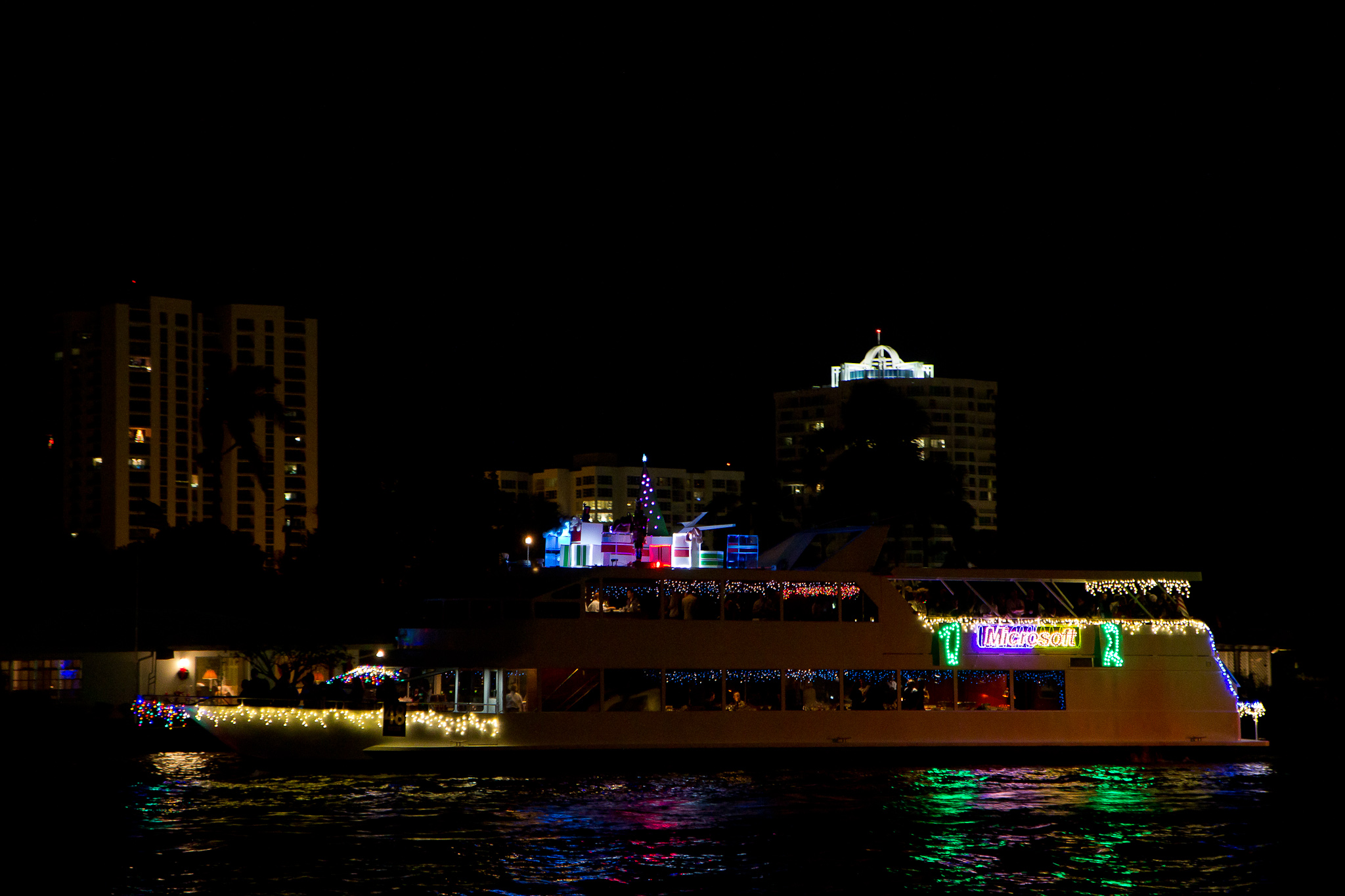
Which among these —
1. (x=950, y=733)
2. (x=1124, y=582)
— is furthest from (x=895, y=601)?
(x=1124, y=582)

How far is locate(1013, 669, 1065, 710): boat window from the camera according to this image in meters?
29.3

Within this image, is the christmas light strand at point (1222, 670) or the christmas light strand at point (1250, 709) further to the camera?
the christmas light strand at point (1250, 709)

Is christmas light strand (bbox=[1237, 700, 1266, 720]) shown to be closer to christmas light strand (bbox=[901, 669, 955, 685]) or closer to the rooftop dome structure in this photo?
christmas light strand (bbox=[901, 669, 955, 685])

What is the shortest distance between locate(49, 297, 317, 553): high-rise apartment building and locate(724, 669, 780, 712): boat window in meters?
103

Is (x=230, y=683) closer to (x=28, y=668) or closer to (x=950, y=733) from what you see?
(x=28, y=668)

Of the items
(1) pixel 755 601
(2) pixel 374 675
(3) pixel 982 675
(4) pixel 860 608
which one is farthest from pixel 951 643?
(2) pixel 374 675

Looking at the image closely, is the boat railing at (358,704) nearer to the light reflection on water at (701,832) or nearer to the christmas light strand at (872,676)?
the light reflection on water at (701,832)

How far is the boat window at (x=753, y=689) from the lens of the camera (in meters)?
28.1

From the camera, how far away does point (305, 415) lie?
480ft

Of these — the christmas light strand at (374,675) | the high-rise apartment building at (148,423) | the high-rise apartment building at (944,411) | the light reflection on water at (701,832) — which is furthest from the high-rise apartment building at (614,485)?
the light reflection on water at (701,832)

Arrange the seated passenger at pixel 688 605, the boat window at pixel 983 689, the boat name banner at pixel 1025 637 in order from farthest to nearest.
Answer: the boat window at pixel 983 689
the boat name banner at pixel 1025 637
the seated passenger at pixel 688 605

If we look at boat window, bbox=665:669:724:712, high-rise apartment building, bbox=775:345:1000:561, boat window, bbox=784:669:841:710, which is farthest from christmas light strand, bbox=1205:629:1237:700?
high-rise apartment building, bbox=775:345:1000:561

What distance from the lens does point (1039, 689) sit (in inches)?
1158

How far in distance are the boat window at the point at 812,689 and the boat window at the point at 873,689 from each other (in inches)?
8.7
